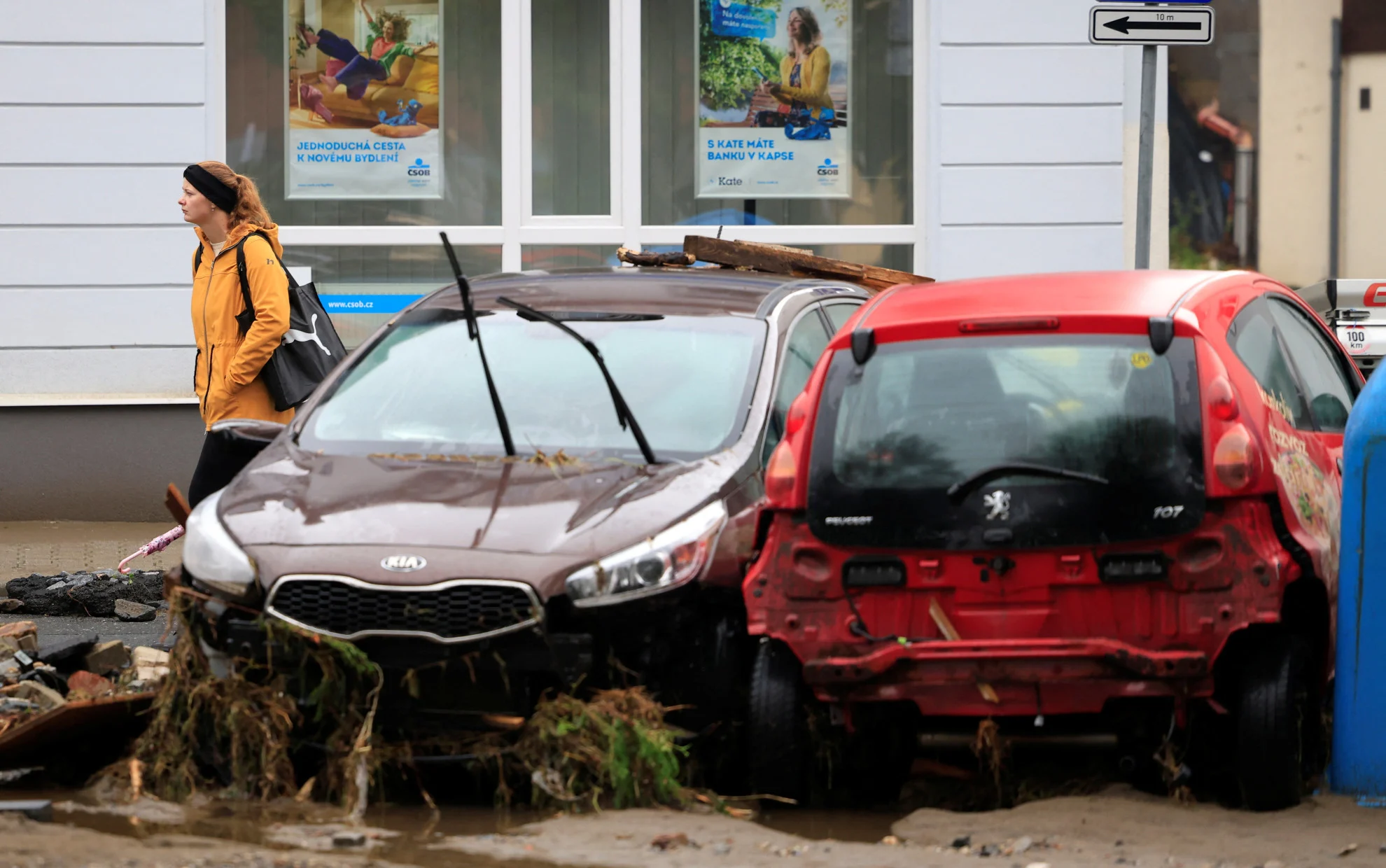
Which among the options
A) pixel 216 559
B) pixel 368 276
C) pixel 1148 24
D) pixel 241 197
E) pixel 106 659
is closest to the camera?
pixel 216 559

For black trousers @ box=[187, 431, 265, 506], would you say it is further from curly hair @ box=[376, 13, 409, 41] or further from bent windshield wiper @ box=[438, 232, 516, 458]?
curly hair @ box=[376, 13, 409, 41]

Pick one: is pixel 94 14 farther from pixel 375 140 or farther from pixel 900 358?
pixel 900 358

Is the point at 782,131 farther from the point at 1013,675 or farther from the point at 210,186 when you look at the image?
the point at 1013,675

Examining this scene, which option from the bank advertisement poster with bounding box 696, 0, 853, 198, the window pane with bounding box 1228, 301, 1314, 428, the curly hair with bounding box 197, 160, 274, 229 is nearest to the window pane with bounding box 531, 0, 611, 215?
the bank advertisement poster with bounding box 696, 0, 853, 198

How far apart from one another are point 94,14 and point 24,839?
28.6 feet

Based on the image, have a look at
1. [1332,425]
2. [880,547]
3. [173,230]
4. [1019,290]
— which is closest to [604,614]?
[880,547]

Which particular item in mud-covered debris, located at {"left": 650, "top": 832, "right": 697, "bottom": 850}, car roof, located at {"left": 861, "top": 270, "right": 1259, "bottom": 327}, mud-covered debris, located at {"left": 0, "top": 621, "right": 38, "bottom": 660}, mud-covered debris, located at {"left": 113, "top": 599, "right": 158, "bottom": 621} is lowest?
mud-covered debris, located at {"left": 113, "top": 599, "right": 158, "bottom": 621}

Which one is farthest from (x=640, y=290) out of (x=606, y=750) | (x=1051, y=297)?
(x=606, y=750)

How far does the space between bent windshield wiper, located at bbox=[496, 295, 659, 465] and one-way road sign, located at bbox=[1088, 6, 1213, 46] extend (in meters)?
3.26

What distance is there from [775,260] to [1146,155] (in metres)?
1.83

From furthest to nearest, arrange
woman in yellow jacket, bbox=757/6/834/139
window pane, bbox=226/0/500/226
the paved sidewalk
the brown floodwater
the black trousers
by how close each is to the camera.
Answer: woman in yellow jacket, bbox=757/6/834/139, window pane, bbox=226/0/500/226, the paved sidewalk, the black trousers, the brown floodwater

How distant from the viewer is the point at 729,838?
4.88 m

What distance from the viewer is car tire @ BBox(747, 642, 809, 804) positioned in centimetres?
530

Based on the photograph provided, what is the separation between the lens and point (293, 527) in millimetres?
5605
